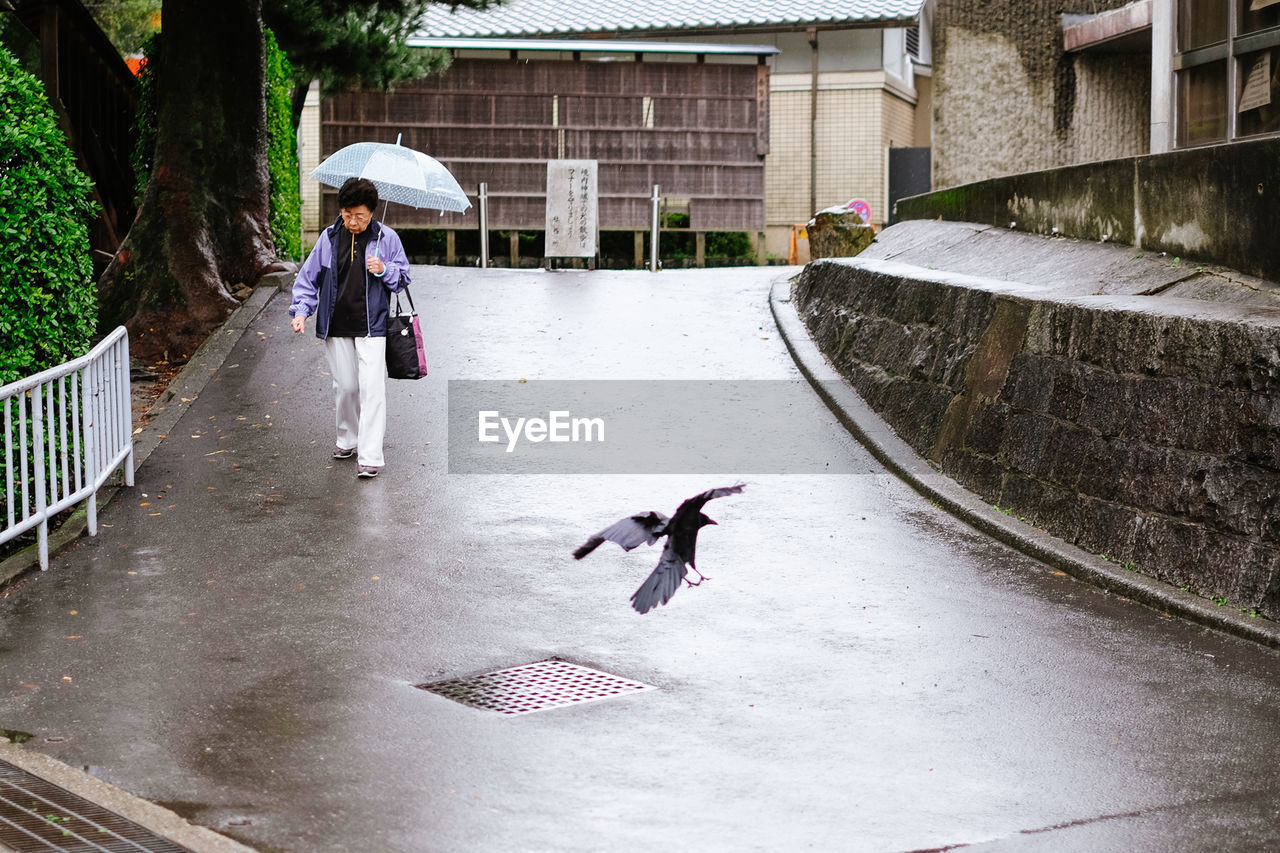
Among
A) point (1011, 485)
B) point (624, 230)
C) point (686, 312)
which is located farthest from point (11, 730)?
point (624, 230)

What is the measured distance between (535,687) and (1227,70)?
29.9ft

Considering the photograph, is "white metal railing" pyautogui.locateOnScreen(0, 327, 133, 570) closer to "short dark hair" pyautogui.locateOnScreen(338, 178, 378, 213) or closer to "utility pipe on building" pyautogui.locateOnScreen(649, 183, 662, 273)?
"short dark hair" pyautogui.locateOnScreen(338, 178, 378, 213)

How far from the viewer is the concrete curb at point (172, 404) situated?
7309 millimetres

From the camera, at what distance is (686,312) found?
1560 centimetres

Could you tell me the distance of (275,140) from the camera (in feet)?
55.2

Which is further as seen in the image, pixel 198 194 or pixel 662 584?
pixel 198 194

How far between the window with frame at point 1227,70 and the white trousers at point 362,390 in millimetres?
7128

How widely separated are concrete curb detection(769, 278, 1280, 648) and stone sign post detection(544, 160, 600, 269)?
21.8ft

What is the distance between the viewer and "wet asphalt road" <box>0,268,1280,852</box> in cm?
445

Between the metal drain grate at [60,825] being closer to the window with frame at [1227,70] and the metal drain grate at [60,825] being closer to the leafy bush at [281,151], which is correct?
the window with frame at [1227,70]

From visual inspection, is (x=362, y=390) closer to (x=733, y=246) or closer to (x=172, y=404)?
(x=172, y=404)

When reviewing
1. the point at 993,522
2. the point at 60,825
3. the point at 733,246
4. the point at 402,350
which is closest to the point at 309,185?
the point at 733,246

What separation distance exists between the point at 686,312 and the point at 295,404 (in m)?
5.43

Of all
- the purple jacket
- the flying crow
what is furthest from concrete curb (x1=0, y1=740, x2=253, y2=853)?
the purple jacket
